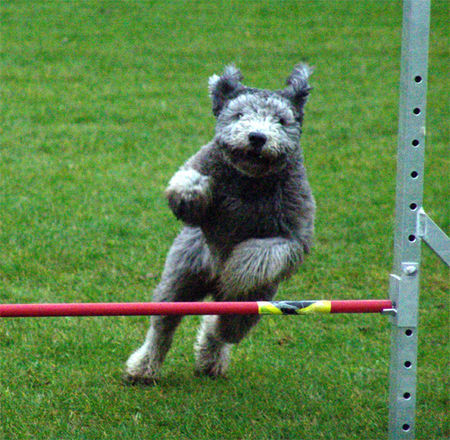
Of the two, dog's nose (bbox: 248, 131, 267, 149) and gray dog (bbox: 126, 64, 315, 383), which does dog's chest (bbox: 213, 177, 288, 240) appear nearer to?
gray dog (bbox: 126, 64, 315, 383)

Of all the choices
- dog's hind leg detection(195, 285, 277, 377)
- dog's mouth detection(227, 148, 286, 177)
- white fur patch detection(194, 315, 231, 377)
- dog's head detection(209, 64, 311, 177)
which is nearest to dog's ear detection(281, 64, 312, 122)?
dog's head detection(209, 64, 311, 177)

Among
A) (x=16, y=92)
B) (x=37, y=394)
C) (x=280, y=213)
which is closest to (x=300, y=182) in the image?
(x=280, y=213)

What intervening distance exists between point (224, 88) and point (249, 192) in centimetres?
50

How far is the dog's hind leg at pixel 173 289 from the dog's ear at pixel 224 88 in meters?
0.76

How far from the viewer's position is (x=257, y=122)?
3.80 m

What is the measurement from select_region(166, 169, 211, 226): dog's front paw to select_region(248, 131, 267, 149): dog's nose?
0.38 meters

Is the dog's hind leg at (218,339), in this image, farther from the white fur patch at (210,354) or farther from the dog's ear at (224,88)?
the dog's ear at (224,88)

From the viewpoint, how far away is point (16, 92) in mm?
10992

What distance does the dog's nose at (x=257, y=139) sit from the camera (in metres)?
3.72

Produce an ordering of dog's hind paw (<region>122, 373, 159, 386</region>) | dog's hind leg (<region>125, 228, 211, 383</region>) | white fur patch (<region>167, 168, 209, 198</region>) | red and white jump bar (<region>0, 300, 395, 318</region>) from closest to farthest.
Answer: red and white jump bar (<region>0, 300, 395, 318</region>)
white fur patch (<region>167, 168, 209, 198</region>)
dog's hind leg (<region>125, 228, 211, 383</region>)
dog's hind paw (<region>122, 373, 159, 386</region>)

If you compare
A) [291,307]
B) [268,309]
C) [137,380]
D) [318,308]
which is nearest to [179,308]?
[268,309]

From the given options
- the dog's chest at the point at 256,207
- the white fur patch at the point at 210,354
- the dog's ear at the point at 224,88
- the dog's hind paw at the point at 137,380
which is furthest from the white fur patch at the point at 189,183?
the dog's hind paw at the point at 137,380

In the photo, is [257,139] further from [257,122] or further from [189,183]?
[189,183]

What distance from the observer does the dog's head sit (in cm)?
378
